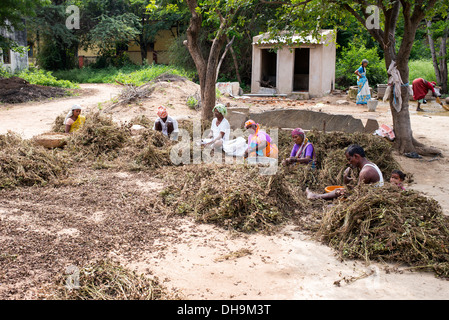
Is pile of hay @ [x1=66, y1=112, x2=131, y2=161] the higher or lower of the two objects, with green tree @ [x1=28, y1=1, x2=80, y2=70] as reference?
lower

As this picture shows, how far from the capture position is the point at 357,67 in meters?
20.5

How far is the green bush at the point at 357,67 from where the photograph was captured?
807 inches

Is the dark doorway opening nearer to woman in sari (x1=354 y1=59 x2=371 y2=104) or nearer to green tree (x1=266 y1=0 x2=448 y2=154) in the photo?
woman in sari (x1=354 y1=59 x2=371 y2=104)

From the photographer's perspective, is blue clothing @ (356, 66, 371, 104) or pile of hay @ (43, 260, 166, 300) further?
blue clothing @ (356, 66, 371, 104)

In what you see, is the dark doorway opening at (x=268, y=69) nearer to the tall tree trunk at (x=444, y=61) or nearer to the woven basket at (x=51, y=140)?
the tall tree trunk at (x=444, y=61)

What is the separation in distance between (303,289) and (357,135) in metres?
4.13

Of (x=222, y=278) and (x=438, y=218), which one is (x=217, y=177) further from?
(x=438, y=218)

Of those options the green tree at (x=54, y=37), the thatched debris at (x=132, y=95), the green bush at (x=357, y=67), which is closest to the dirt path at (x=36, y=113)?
the thatched debris at (x=132, y=95)

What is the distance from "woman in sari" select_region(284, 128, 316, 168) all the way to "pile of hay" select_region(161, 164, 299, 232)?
98 cm

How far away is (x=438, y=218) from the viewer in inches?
159

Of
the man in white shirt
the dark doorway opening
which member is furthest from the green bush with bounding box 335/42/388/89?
the man in white shirt

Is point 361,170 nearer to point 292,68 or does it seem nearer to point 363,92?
point 363,92

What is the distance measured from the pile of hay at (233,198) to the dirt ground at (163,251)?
0.56 ft

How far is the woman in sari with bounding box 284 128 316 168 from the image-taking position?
6.26 meters
